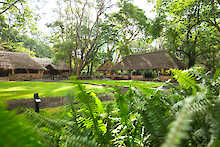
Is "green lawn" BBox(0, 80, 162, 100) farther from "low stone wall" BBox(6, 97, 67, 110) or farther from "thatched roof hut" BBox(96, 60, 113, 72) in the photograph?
"thatched roof hut" BBox(96, 60, 113, 72)

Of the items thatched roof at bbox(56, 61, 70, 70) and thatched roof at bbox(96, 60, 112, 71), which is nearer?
thatched roof at bbox(96, 60, 112, 71)

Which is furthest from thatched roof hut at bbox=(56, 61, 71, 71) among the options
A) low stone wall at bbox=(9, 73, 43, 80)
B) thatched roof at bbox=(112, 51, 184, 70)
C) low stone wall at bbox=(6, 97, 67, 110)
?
low stone wall at bbox=(6, 97, 67, 110)

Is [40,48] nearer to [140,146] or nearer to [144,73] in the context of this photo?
[144,73]

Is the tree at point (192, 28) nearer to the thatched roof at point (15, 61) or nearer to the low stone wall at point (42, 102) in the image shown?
the low stone wall at point (42, 102)

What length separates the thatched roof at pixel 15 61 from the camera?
2148 cm

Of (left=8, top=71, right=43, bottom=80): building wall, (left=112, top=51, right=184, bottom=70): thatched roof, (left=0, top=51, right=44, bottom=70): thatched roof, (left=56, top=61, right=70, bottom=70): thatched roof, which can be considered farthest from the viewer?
(left=56, top=61, right=70, bottom=70): thatched roof

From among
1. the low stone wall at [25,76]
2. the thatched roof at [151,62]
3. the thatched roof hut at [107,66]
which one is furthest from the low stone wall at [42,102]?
the thatched roof hut at [107,66]

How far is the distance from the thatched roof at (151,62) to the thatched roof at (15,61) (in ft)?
55.4

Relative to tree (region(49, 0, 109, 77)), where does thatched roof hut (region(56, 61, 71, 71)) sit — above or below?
below

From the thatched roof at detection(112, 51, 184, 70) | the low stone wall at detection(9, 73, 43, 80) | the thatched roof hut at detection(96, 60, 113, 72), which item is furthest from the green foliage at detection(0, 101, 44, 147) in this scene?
the thatched roof hut at detection(96, 60, 113, 72)

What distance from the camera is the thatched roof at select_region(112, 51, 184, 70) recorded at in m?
19.8

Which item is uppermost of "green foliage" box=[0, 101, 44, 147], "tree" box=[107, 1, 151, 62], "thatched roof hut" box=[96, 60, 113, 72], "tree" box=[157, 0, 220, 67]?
"tree" box=[107, 1, 151, 62]

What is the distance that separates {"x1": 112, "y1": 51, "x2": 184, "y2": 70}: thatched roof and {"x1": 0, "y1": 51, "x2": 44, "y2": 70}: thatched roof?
55.4 ft

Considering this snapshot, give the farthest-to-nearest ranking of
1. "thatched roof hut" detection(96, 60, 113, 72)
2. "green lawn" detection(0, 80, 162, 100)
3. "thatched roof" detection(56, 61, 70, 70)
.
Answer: "thatched roof" detection(56, 61, 70, 70) → "thatched roof hut" detection(96, 60, 113, 72) → "green lawn" detection(0, 80, 162, 100)
